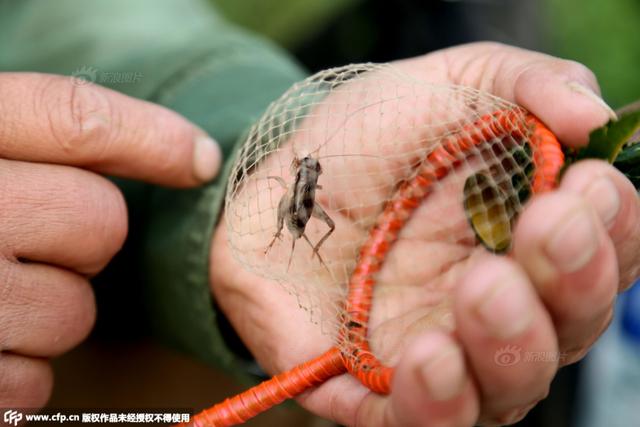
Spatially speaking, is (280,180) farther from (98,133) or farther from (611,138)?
(611,138)

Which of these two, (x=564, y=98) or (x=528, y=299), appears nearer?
(x=528, y=299)

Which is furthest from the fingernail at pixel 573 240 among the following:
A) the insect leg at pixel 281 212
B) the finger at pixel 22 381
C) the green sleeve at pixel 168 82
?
the finger at pixel 22 381

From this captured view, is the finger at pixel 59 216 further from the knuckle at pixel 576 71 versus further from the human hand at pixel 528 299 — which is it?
the knuckle at pixel 576 71

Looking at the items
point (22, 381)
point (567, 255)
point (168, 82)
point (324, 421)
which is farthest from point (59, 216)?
point (324, 421)

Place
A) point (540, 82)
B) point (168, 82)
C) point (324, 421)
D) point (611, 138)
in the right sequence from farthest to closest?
point (324, 421)
point (168, 82)
point (540, 82)
point (611, 138)

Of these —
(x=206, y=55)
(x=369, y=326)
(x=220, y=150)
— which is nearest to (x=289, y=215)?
(x=369, y=326)

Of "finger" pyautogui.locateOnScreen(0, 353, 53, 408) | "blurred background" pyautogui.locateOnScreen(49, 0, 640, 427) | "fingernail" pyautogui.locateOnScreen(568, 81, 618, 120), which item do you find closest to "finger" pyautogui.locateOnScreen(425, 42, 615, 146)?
"fingernail" pyautogui.locateOnScreen(568, 81, 618, 120)
